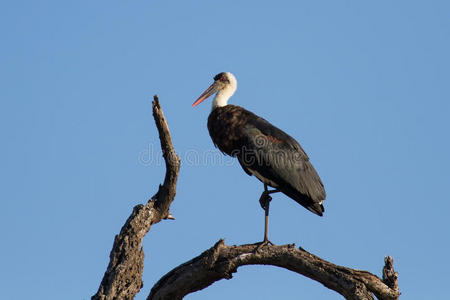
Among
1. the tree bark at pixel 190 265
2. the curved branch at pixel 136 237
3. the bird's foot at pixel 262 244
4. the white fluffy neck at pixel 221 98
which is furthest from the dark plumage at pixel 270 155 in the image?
the curved branch at pixel 136 237

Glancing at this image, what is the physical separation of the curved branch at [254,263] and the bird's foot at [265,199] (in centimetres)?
130

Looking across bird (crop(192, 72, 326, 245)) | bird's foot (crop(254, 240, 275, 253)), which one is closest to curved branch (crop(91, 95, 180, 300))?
bird's foot (crop(254, 240, 275, 253))

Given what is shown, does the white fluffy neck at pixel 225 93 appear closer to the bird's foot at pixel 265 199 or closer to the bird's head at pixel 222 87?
the bird's head at pixel 222 87

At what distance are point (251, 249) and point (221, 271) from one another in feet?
1.57

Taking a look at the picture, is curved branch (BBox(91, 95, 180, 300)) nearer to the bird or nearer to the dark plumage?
the bird

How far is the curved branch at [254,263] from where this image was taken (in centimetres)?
791

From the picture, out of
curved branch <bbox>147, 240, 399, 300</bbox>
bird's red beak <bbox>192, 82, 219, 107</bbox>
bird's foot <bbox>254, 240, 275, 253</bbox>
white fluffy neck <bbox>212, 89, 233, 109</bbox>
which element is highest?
bird's red beak <bbox>192, 82, 219, 107</bbox>

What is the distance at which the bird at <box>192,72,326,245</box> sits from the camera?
31.4 ft

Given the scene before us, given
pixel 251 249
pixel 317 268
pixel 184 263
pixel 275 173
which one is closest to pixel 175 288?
pixel 184 263

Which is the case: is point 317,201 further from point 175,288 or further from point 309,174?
point 175,288

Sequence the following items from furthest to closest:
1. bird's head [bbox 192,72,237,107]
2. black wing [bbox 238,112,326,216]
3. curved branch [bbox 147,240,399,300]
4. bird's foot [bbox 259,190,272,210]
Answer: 1. bird's head [bbox 192,72,237,107]
2. bird's foot [bbox 259,190,272,210]
3. black wing [bbox 238,112,326,216]
4. curved branch [bbox 147,240,399,300]

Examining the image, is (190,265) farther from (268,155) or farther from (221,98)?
(221,98)

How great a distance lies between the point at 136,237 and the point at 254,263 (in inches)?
57.7

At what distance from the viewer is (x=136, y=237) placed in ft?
26.3
